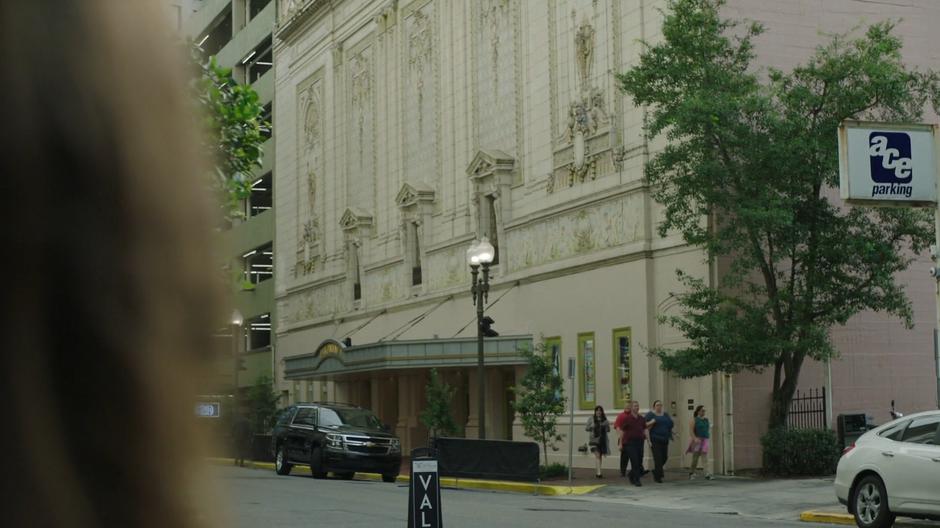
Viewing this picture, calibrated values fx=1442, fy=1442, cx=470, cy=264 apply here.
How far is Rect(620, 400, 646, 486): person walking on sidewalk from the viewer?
2739 cm

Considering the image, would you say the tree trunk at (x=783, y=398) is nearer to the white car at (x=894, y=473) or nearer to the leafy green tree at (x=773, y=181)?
the leafy green tree at (x=773, y=181)

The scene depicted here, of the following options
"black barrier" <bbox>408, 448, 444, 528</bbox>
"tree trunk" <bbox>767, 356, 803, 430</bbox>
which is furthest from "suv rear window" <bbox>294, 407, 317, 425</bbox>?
"black barrier" <bbox>408, 448, 444, 528</bbox>

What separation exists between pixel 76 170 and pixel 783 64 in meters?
30.9

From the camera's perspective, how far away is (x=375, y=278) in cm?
4772

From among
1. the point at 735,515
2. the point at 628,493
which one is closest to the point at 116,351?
the point at 735,515

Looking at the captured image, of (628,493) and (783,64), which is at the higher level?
(783,64)

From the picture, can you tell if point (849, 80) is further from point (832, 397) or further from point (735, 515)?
point (735, 515)

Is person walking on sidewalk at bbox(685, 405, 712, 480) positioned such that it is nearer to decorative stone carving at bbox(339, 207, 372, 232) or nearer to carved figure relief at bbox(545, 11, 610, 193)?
carved figure relief at bbox(545, 11, 610, 193)

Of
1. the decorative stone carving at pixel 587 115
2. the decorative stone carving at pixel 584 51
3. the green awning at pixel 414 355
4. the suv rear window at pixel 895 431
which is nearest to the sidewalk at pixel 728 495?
the suv rear window at pixel 895 431

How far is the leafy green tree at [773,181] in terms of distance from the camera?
25.6 metres

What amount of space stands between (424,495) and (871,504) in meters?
6.29

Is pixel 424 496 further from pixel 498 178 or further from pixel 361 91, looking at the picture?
pixel 361 91

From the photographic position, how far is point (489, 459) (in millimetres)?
29422

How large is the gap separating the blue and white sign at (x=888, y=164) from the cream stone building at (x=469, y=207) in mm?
9008
